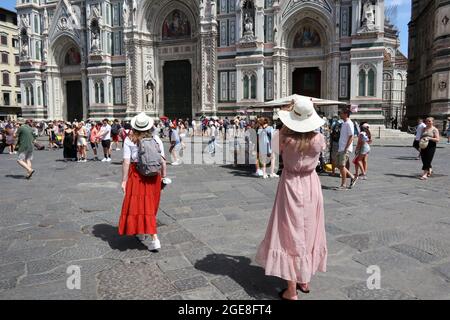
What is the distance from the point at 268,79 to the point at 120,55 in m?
11.8

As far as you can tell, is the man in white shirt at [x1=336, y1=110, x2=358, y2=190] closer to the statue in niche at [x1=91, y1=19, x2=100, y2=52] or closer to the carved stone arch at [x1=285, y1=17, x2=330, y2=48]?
the carved stone arch at [x1=285, y1=17, x2=330, y2=48]

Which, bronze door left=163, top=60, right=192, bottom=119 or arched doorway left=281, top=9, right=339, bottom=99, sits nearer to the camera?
arched doorway left=281, top=9, right=339, bottom=99

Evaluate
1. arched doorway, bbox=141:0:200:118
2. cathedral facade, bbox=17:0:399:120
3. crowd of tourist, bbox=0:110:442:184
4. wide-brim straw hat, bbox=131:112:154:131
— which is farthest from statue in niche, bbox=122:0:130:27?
wide-brim straw hat, bbox=131:112:154:131

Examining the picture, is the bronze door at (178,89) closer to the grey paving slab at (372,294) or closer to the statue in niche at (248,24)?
the statue in niche at (248,24)

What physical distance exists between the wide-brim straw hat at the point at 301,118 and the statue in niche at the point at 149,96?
2562 centimetres

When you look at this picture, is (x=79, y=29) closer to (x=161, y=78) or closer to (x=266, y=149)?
(x=161, y=78)

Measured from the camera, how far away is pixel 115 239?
4.54 meters

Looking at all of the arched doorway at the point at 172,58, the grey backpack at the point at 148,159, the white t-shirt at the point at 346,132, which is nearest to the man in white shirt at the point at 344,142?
the white t-shirt at the point at 346,132

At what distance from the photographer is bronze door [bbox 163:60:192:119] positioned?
27406 millimetres

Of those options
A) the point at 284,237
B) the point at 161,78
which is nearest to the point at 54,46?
the point at 161,78

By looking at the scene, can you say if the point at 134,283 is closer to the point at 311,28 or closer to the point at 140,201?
the point at 140,201

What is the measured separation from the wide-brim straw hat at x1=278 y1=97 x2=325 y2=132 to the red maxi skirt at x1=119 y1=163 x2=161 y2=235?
6.13ft

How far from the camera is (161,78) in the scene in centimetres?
2805
